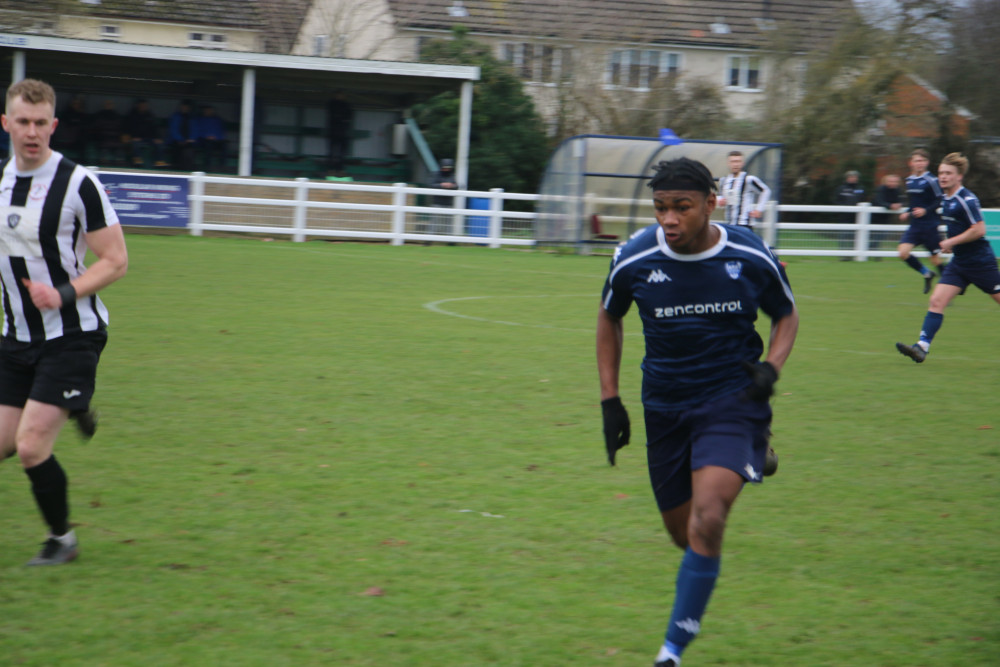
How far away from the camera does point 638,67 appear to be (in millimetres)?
39469

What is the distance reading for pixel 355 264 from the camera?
62.6ft

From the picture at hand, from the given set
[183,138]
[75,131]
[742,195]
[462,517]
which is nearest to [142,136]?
[183,138]

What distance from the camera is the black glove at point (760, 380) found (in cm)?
393

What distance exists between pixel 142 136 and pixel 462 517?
983 inches

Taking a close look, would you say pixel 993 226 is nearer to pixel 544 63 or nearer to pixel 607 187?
pixel 607 187

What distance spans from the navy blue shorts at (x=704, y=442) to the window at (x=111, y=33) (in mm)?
42919

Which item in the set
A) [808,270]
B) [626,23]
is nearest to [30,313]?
[808,270]

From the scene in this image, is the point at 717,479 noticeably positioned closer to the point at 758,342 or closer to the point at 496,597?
the point at 758,342

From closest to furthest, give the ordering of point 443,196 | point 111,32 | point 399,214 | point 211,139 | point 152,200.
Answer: point 152,200, point 399,214, point 443,196, point 211,139, point 111,32

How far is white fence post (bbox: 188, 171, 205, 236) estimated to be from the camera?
22.7 meters

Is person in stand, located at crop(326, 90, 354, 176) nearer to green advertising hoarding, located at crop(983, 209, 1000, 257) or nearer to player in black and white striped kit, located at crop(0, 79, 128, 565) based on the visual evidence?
green advertising hoarding, located at crop(983, 209, 1000, 257)

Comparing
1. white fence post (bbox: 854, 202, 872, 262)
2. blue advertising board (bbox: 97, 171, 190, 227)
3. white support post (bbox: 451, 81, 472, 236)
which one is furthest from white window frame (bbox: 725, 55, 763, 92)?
blue advertising board (bbox: 97, 171, 190, 227)

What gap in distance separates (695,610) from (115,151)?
1088 inches

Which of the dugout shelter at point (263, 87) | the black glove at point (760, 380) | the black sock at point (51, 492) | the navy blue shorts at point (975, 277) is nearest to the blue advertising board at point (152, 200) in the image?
the dugout shelter at point (263, 87)
